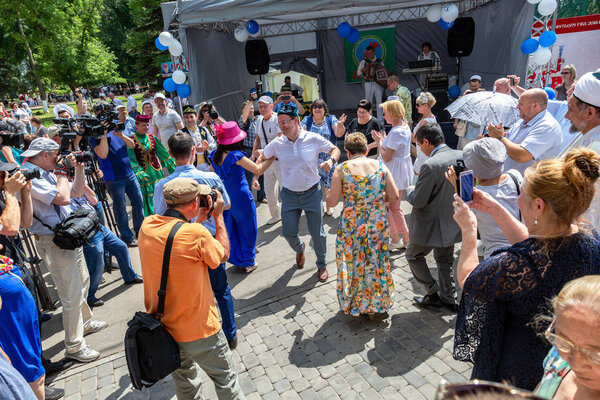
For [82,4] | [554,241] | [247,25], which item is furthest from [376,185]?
[82,4]

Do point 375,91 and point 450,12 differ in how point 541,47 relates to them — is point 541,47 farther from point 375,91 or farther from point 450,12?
point 375,91

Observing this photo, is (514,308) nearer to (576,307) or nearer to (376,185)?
(576,307)

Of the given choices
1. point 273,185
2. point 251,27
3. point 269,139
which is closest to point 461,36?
point 251,27

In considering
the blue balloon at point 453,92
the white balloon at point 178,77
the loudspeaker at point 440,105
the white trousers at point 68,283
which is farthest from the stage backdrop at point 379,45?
the white trousers at point 68,283

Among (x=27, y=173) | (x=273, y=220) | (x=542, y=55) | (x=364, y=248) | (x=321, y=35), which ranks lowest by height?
(x=273, y=220)

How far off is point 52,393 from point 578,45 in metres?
15.2

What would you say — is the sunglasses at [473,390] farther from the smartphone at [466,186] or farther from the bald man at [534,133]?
the bald man at [534,133]

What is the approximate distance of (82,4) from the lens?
24.2 meters

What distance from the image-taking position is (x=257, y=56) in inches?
512

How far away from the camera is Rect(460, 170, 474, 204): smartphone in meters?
2.14

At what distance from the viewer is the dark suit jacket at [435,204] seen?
346cm

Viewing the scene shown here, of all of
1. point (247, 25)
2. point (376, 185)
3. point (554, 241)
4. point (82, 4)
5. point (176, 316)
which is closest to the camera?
point (554, 241)

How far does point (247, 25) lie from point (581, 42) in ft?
33.7

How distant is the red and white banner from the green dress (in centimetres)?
1152
